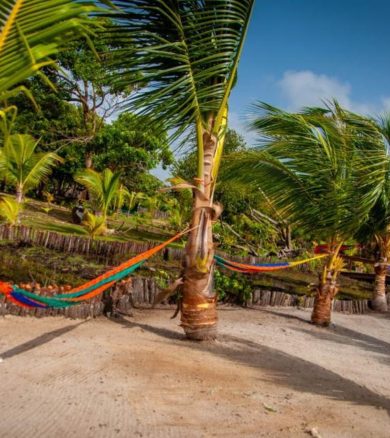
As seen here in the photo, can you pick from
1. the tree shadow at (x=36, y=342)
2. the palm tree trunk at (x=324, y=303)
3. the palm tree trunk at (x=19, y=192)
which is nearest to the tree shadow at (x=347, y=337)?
the palm tree trunk at (x=324, y=303)

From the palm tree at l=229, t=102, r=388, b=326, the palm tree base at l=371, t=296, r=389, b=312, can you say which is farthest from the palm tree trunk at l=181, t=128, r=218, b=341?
the palm tree base at l=371, t=296, r=389, b=312

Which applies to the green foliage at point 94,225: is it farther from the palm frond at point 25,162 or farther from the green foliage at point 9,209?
the green foliage at point 9,209

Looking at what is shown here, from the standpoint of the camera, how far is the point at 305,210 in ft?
19.4

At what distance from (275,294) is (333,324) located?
1154 millimetres

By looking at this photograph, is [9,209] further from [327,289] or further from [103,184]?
[327,289]

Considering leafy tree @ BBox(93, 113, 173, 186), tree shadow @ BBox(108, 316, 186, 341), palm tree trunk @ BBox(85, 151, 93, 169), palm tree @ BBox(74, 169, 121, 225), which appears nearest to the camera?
tree shadow @ BBox(108, 316, 186, 341)

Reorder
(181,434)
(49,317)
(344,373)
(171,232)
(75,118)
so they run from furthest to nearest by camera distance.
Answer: (75,118)
(171,232)
(49,317)
(344,373)
(181,434)

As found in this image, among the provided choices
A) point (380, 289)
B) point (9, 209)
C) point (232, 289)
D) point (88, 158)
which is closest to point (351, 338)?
point (232, 289)

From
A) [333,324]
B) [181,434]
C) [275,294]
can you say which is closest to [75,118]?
[275,294]

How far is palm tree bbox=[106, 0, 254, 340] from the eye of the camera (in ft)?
11.1

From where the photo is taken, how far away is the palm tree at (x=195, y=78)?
11.1 feet

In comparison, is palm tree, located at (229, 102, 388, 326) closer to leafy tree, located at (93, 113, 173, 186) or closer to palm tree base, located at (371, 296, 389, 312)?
palm tree base, located at (371, 296, 389, 312)

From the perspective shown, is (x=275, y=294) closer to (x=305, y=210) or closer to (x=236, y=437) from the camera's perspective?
(x=305, y=210)

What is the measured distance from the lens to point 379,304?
8.19 m
